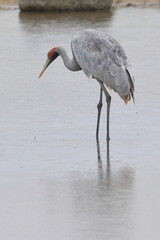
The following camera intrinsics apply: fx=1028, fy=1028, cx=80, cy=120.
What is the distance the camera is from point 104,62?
38.3ft

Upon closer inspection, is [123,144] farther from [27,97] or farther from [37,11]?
[37,11]

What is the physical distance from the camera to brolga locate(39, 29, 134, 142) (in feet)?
37.2

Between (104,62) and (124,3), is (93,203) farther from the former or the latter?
(124,3)

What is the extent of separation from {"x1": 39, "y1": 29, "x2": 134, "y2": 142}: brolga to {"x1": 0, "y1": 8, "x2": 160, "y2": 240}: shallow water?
489 mm

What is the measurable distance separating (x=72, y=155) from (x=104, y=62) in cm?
167

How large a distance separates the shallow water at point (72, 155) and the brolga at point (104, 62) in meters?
0.49

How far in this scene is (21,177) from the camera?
947 cm

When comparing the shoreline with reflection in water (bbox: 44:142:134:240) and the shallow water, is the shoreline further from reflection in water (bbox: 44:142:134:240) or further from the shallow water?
reflection in water (bbox: 44:142:134:240)

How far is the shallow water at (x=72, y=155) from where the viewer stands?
7898 mm

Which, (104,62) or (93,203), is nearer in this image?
(93,203)

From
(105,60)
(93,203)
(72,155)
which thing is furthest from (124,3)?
(93,203)

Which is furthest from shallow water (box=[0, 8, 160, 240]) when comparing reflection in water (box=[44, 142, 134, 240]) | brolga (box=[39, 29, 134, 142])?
brolga (box=[39, 29, 134, 142])

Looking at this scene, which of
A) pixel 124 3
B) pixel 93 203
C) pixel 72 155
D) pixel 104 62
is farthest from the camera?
pixel 124 3

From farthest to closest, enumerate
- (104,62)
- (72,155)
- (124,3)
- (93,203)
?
(124,3) < (104,62) < (72,155) < (93,203)
